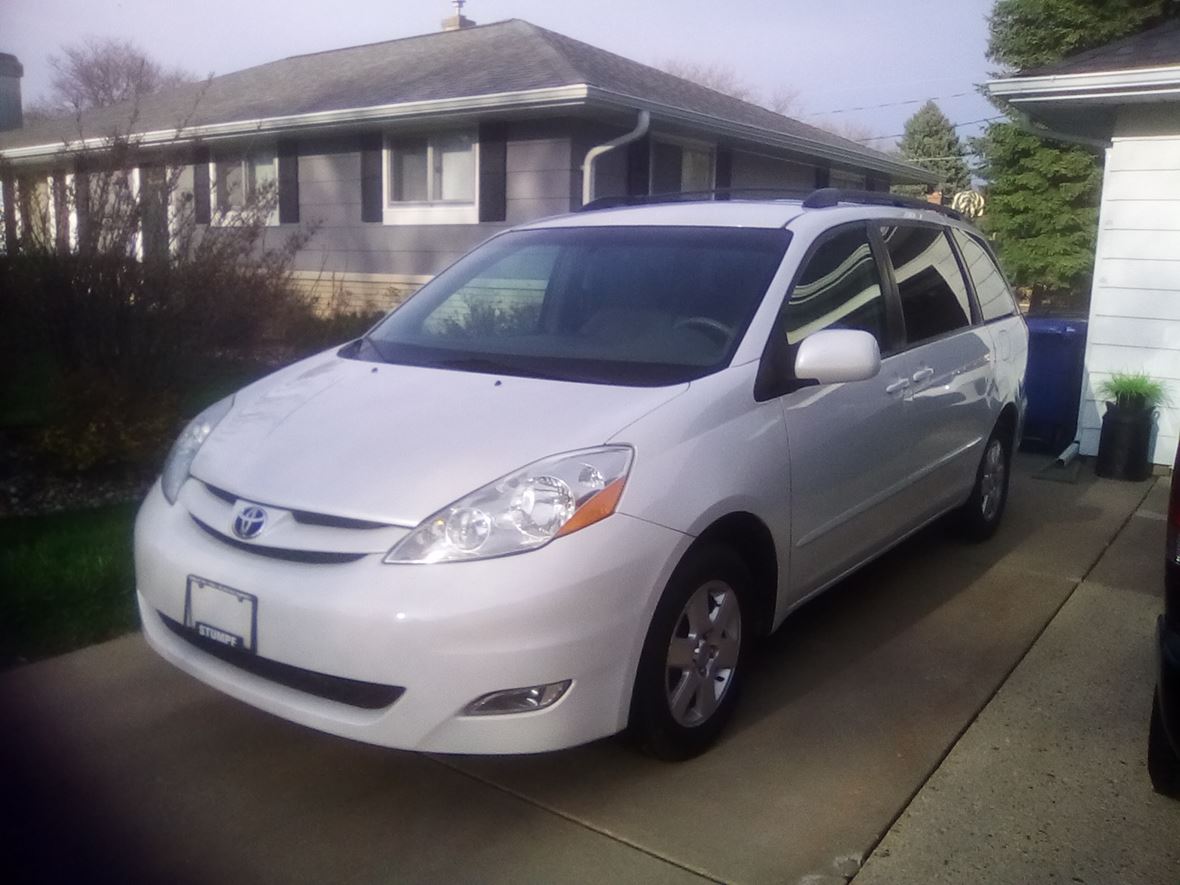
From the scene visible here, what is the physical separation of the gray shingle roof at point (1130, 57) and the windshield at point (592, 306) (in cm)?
479

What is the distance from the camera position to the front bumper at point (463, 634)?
288 centimetres

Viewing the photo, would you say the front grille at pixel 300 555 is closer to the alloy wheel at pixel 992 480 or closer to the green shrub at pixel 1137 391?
the alloy wheel at pixel 992 480

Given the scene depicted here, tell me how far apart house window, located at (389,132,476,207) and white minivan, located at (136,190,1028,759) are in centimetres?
855

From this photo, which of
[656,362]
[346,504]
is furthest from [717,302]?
[346,504]

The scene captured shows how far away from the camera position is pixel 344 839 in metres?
3.14

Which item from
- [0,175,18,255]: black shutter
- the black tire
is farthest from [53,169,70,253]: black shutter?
the black tire

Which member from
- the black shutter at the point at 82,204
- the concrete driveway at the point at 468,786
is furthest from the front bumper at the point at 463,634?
the black shutter at the point at 82,204

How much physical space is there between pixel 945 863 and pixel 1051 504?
184 inches

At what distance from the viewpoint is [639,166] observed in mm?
13141

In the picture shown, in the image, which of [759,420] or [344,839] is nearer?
[344,839]

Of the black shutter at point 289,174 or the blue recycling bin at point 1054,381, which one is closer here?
the blue recycling bin at point 1054,381

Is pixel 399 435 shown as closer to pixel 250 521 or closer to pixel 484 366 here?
pixel 250 521

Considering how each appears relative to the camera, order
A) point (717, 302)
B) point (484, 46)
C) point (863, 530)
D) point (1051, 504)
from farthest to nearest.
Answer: point (484, 46) → point (1051, 504) → point (863, 530) → point (717, 302)

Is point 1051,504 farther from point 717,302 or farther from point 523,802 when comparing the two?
point 523,802
